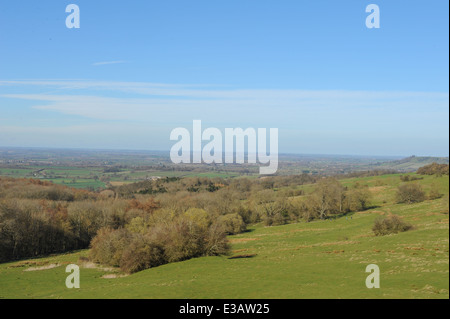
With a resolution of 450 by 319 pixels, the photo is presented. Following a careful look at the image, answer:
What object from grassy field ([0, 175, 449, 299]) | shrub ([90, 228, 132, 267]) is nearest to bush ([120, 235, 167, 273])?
grassy field ([0, 175, 449, 299])

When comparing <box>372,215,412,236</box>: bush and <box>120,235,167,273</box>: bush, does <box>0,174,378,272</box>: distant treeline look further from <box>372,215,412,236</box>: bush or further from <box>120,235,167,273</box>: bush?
<box>372,215,412,236</box>: bush

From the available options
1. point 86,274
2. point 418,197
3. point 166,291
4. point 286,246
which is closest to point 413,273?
point 166,291

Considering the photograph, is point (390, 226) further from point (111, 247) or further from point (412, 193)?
point (111, 247)

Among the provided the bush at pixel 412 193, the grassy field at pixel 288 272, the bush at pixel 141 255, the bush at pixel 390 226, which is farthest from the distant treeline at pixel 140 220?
the bush at pixel 390 226

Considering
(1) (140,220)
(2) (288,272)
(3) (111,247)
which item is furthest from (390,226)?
(1) (140,220)

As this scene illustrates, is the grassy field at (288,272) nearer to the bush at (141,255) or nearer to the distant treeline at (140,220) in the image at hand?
the bush at (141,255)
